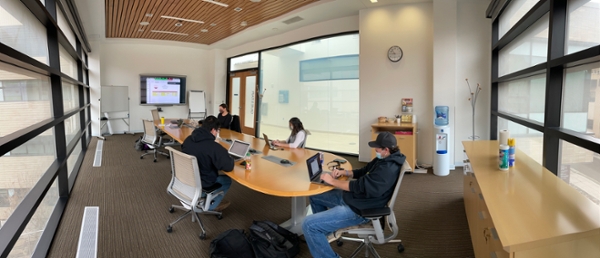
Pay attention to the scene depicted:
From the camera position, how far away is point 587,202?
175 centimetres

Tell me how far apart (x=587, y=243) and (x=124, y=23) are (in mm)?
9034

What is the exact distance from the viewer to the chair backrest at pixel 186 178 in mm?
2697

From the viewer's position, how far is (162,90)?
35.9ft

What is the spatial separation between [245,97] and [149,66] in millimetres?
3727

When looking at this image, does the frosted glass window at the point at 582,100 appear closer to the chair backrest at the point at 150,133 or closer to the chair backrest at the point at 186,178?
the chair backrest at the point at 186,178

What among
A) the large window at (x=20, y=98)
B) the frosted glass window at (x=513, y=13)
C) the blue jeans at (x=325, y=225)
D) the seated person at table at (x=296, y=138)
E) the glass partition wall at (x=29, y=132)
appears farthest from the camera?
the seated person at table at (x=296, y=138)

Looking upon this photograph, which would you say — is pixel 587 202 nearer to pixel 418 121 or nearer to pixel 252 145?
pixel 252 145

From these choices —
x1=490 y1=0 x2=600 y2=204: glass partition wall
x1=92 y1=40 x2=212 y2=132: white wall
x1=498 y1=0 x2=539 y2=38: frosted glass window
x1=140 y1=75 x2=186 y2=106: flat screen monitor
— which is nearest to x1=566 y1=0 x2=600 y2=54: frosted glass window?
x1=490 y1=0 x2=600 y2=204: glass partition wall

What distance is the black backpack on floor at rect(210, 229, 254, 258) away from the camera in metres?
2.50

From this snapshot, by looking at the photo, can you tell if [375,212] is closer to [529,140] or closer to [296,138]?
[296,138]

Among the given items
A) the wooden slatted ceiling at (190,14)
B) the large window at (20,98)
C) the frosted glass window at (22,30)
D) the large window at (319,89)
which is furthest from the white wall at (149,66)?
the large window at (20,98)

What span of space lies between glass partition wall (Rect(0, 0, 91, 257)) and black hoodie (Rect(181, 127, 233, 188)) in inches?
48.2

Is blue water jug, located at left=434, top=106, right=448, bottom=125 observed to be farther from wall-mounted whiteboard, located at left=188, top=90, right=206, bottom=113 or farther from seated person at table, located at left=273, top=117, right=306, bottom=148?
wall-mounted whiteboard, located at left=188, top=90, right=206, bottom=113

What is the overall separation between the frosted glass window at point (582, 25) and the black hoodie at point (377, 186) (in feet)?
5.28
